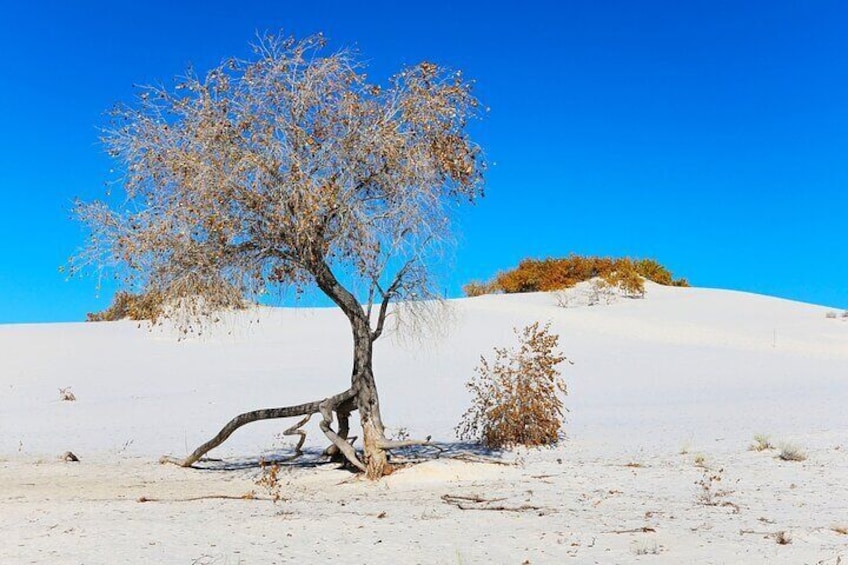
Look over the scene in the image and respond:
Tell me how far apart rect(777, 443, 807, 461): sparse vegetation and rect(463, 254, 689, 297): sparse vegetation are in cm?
3309

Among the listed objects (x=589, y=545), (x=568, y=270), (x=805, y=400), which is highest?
(x=568, y=270)

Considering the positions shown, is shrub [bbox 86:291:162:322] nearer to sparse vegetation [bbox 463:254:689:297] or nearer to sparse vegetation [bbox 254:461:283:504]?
sparse vegetation [bbox 254:461:283:504]

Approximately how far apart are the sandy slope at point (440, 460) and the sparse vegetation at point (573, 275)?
675 centimetres

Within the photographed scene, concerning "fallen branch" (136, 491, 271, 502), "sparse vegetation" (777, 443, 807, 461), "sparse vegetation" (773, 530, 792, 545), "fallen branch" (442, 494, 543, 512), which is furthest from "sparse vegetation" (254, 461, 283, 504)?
"sparse vegetation" (777, 443, 807, 461)

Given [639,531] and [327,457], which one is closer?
[639,531]

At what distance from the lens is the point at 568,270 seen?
165 feet

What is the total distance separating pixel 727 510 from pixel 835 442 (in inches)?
256

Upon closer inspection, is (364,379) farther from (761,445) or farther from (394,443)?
(761,445)

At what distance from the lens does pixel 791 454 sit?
43.3 feet

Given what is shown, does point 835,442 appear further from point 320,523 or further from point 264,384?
point 264,384

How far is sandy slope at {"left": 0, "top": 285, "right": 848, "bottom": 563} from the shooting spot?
782cm

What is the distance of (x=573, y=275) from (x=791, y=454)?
36.8 meters

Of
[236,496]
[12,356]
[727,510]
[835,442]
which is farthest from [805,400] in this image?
[12,356]

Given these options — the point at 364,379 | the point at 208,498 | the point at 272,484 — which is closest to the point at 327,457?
the point at 364,379
